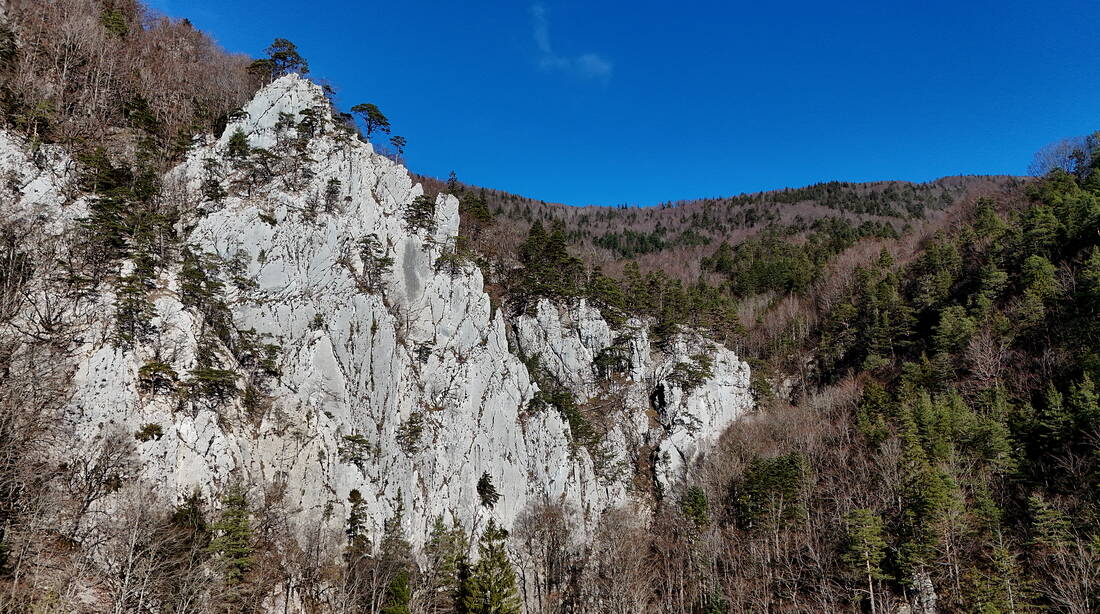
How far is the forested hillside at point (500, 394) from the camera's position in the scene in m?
26.1

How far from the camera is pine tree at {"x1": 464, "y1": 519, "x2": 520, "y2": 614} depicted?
113 ft

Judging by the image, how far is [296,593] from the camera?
100 ft

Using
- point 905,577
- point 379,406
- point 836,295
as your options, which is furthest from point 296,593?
point 836,295

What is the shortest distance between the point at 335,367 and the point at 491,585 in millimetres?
19281

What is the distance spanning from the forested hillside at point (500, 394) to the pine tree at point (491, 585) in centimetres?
24

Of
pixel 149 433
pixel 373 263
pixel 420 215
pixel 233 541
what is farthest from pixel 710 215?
pixel 233 541

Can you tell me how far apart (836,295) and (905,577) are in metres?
52.8

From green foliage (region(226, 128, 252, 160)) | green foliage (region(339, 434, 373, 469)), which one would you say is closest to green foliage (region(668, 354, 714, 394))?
green foliage (region(339, 434, 373, 469))

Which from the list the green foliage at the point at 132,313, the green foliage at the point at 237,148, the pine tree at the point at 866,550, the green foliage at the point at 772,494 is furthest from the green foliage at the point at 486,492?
the green foliage at the point at 237,148

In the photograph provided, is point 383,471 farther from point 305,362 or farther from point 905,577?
point 905,577

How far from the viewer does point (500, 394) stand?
4706 centimetres

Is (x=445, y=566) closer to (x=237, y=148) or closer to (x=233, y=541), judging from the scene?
(x=233, y=541)

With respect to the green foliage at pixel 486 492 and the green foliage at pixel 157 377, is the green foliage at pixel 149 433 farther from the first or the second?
the green foliage at pixel 486 492

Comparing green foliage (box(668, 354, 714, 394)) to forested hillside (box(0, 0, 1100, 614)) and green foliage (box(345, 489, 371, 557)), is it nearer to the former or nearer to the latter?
forested hillside (box(0, 0, 1100, 614))
